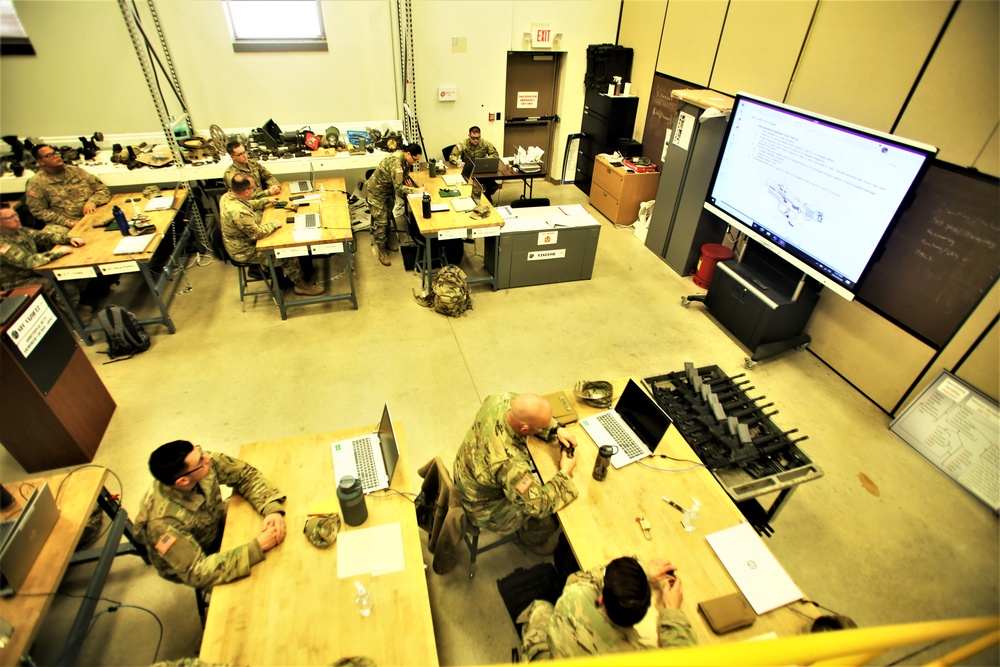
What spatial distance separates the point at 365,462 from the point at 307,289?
325cm

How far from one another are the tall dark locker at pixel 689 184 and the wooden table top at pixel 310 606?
461 cm

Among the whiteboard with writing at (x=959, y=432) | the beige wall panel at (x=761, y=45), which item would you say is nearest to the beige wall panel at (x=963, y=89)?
the beige wall panel at (x=761, y=45)

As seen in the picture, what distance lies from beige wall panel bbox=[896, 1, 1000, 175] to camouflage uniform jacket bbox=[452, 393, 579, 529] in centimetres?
353

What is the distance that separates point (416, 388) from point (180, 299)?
3046mm

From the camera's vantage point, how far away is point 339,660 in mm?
1679

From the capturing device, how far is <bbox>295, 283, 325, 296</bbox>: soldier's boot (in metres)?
5.13

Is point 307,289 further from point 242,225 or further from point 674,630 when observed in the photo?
point 674,630

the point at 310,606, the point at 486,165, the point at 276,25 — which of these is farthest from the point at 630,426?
the point at 276,25

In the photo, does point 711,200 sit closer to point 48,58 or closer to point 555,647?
point 555,647

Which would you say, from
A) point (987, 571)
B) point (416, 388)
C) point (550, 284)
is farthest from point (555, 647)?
point (550, 284)

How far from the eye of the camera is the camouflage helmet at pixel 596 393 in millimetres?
2799

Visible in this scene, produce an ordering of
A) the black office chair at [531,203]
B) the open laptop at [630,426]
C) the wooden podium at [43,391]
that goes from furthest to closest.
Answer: the black office chair at [531,203], the wooden podium at [43,391], the open laptop at [630,426]

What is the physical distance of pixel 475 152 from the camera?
6.40m

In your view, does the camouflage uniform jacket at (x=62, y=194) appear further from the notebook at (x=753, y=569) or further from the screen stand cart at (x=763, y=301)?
the screen stand cart at (x=763, y=301)
